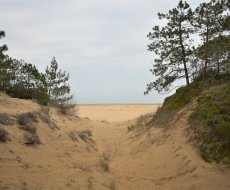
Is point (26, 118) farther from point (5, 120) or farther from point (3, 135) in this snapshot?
point (3, 135)

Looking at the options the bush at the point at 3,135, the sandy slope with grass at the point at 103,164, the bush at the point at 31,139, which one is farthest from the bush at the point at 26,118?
the bush at the point at 3,135

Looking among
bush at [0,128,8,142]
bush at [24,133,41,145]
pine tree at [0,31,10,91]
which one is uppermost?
pine tree at [0,31,10,91]

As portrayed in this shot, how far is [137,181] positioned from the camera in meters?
11.0

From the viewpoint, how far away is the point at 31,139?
1162 cm

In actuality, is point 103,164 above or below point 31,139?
below

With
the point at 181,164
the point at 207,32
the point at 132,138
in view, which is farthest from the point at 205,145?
the point at 207,32

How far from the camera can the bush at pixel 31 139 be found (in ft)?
37.8

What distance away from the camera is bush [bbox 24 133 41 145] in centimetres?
1152

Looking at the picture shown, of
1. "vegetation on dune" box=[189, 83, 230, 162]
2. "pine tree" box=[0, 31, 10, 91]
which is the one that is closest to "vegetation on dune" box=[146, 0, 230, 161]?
"vegetation on dune" box=[189, 83, 230, 162]

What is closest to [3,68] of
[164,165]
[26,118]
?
[26,118]

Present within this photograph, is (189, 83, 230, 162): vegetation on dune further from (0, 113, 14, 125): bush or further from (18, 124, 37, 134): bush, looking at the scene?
(0, 113, 14, 125): bush

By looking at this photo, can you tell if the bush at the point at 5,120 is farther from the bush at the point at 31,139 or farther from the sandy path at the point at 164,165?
the sandy path at the point at 164,165

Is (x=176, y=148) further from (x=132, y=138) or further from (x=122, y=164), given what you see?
(x=132, y=138)

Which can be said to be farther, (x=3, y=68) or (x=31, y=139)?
(x=3, y=68)
